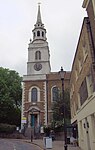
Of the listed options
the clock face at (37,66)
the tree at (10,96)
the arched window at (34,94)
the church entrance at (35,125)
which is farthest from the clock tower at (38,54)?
the church entrance at (35,125)

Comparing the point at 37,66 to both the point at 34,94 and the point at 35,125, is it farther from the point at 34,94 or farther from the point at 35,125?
the point at 35,125

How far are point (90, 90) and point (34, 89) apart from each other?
99.2ft

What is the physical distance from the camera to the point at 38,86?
43.9 m

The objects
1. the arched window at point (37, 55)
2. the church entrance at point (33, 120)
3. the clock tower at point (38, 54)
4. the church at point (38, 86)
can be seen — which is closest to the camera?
the church entrance at point (33, 120)

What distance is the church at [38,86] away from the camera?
41.2 meters

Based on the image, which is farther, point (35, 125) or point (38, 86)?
point (38, 86)

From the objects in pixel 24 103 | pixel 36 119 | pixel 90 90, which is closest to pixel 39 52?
pixel 24 103

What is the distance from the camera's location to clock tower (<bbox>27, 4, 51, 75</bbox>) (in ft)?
156

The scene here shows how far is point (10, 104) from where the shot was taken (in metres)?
44.6

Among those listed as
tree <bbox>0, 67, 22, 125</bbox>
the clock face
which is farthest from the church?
tree <bbox>0, 67, 22, 125</bbox>

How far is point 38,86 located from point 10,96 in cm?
800

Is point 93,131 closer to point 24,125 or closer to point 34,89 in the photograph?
point 24,125

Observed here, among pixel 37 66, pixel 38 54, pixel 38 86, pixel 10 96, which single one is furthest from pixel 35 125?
pixel 38 54

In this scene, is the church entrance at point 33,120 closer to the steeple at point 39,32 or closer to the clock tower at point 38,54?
the clock tower at point 38,54
